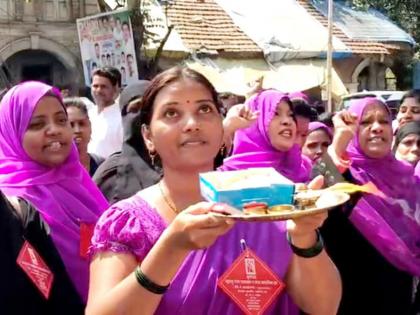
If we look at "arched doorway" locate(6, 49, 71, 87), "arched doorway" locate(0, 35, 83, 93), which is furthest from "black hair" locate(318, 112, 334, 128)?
"arched doorway" locate(6, 49, 71, 87)

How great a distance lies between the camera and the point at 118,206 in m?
2.03

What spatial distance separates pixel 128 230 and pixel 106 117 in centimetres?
363

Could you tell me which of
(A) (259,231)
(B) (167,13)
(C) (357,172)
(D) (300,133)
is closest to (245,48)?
(B) (167,13)

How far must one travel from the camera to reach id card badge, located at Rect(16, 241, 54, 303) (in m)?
2.51

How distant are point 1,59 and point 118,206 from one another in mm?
13287

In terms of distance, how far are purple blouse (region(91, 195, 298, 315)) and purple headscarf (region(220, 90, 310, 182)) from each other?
1616mm

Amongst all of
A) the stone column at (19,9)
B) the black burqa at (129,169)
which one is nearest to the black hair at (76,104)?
the black burqa at (129,169)

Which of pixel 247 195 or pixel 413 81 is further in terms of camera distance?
pixel 413 81

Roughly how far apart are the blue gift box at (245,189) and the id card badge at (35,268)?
0.97m

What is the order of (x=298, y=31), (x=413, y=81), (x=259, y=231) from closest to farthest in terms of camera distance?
1. (x=259, y=231)
2. (x=298, y=31)
3. (x=413, y=81)

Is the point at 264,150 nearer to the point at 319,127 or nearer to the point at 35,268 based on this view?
the point at 319,127

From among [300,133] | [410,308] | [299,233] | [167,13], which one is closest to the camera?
[299,233]

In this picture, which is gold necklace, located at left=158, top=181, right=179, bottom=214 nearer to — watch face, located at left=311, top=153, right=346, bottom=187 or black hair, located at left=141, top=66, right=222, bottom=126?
black hair, located at left=141, top=66, right=222, bottom=126

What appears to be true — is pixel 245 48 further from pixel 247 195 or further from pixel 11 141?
pixel 247 195
